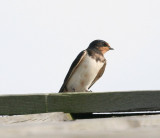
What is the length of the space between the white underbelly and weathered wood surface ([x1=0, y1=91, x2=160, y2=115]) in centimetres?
328

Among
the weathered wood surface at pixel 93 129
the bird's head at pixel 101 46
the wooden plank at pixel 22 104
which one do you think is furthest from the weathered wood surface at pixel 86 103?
the bird's head at pixel 101 46

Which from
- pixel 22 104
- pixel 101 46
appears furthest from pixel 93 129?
pixel 101 46

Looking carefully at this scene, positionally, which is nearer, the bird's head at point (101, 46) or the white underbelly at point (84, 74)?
the white underbelly at point (84, 74)

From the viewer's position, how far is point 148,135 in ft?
5.40

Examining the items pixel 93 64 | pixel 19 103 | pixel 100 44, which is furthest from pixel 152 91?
pixel 100 44

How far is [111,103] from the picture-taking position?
2031 millimetres

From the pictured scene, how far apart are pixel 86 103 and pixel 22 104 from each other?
0.32 metres

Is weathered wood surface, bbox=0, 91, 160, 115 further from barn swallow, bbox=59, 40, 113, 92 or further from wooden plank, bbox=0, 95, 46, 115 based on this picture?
barn swallow, bbox=59, 40, 113, 92

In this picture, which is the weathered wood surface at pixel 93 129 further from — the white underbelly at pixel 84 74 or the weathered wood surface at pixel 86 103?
the white underbelly at pixel 84 74

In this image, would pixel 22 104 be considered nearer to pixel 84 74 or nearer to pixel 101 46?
pixel 84 74

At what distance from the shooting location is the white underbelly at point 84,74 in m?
5.36

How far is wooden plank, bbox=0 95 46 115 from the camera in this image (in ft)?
6.65

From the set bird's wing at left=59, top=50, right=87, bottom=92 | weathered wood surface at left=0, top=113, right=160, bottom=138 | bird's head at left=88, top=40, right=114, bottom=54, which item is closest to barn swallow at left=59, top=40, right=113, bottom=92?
bird's wing at left=59, top=50, right=87, bottom=92

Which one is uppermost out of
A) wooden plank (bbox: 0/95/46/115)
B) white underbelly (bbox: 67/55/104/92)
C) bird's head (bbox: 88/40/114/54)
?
wooden plank (bbox: 0/95/46/115)
